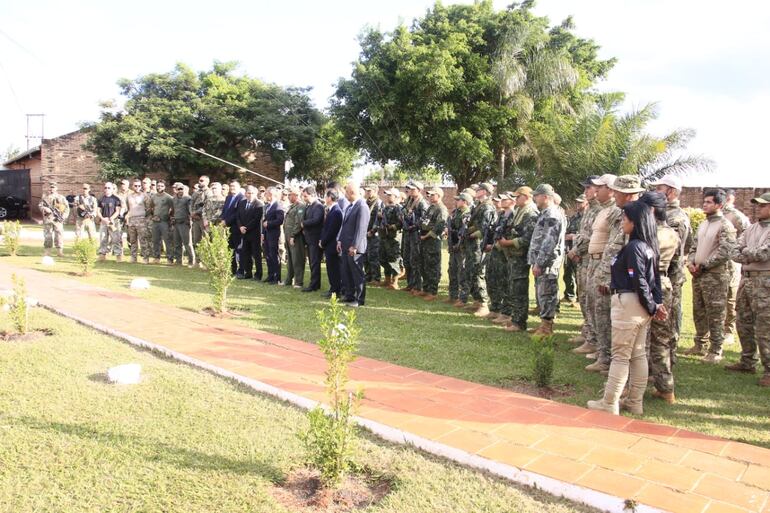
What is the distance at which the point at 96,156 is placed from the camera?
91.2 feet

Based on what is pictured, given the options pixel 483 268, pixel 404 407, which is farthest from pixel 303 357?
pixel 483 268

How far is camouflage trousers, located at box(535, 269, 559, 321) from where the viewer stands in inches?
267

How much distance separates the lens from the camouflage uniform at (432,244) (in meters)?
9.44

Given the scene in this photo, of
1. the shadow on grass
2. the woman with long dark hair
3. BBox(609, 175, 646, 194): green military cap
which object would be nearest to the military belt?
BBox(609, 175, 646, 194): green military cap

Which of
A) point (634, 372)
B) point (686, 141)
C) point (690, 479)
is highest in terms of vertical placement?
point (686, 141)

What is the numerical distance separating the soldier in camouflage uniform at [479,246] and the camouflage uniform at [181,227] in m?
7.06

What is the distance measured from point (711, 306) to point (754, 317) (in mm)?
683

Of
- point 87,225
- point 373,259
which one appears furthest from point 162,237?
point 373,259

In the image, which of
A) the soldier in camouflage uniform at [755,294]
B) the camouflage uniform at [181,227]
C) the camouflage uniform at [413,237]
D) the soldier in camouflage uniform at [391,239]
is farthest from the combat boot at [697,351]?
the camouflage uniform at [181,227]

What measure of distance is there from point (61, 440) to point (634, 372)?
4061 millimetres

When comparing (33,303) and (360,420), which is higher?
(33,303)

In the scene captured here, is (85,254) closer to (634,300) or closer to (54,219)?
(54,219)

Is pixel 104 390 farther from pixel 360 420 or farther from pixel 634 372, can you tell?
pixel 634 372

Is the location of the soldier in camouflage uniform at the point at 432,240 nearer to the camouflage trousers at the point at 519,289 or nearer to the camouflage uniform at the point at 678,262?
the camouflage trousers at the point at 519,289
